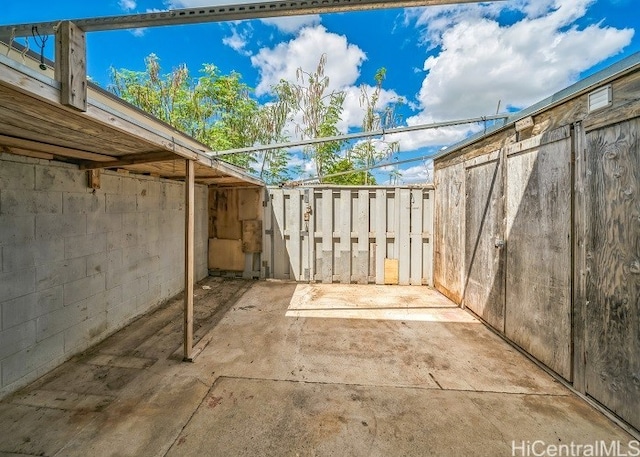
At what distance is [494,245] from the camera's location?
3277 millimetres

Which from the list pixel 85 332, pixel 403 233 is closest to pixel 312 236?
pixel 403 233

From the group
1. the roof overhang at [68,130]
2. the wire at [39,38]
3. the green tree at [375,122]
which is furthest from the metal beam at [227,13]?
the green tree at [375,122]

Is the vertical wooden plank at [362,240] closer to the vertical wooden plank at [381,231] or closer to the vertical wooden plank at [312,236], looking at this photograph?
the vertical wooden plank at [381,231]

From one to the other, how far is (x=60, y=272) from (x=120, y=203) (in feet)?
3.55

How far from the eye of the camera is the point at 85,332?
9.14ft

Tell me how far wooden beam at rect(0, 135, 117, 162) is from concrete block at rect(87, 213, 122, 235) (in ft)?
2.14

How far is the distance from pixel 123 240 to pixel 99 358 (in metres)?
1.39

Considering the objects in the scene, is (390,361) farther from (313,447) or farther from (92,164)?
(92,164)

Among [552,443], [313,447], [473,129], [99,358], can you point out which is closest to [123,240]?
[99,358]

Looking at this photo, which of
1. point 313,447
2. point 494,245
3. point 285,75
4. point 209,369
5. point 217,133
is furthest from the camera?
point 217,133

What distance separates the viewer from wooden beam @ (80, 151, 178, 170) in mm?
2479

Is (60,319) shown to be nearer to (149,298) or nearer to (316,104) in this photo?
(149,298)

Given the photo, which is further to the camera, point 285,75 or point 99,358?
point 285,75

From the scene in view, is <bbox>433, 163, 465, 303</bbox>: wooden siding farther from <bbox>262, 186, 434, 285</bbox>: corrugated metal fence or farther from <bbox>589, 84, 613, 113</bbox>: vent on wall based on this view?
<bbox>589, 84, 613, 113</bbox>: vent on wall
